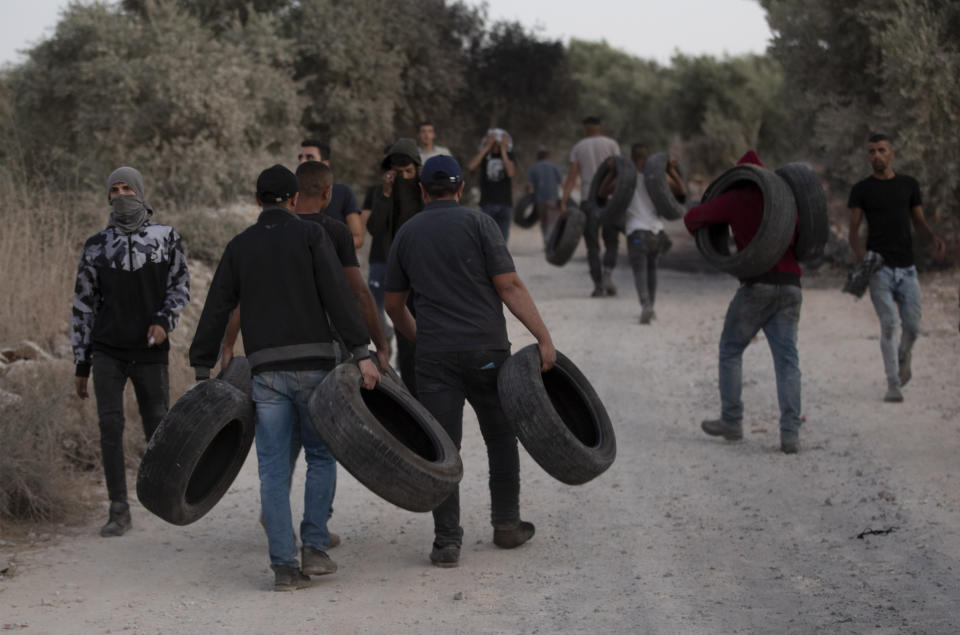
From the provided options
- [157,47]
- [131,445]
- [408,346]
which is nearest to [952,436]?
[408,346]

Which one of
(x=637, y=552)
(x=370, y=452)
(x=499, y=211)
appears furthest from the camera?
(x=499, y=211)

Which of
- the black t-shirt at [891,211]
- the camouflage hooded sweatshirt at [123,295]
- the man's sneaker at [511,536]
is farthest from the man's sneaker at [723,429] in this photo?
the camouflage hooded sweatshirt at [123,295]

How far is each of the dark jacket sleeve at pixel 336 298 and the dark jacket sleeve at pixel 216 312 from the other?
410mm

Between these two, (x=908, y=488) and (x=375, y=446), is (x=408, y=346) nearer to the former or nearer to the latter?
(x=375, y=446)

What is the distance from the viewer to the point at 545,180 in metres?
19.7

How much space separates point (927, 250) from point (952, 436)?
32.5 ft

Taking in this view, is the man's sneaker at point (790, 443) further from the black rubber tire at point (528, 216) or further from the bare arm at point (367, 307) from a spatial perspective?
the black rubber tire at point (528, 216)

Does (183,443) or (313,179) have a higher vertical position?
(313,179)

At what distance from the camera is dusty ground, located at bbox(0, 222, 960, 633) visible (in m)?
5.49

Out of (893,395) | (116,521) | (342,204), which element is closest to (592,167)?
(893,395)

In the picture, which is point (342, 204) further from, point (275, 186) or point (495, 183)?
point (495, 183)

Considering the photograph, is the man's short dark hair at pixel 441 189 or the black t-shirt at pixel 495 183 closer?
the man's short dark hair at pixel 441 189

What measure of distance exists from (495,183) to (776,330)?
7.00 metres

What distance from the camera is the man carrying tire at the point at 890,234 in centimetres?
995
